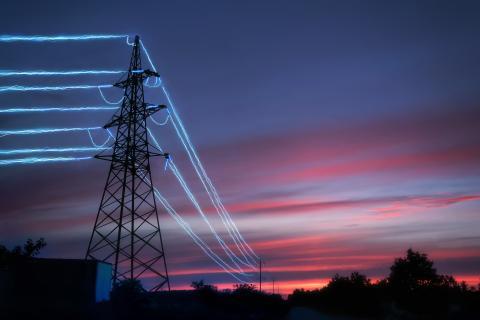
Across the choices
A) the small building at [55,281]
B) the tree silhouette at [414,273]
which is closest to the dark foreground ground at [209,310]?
the small building at [55,281]

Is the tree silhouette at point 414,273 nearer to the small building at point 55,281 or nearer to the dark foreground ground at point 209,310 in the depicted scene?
the dark foreground ground at point 209,310

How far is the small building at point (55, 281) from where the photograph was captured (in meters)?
41.5

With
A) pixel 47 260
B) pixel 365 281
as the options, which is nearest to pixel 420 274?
pixel 365 281

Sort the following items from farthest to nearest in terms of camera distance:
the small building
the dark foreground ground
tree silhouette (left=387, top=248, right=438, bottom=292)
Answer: tree silhouette (left=387, top=248, right=438, bottom=292) < the small building < the dark foreground ground

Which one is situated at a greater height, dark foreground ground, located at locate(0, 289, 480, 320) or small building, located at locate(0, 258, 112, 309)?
small building, located at locate(0, 258, 112, 309)

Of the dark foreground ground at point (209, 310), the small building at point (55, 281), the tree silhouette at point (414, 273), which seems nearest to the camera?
the dark foreground ground at point (209, 310)

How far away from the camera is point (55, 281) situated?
41906mm

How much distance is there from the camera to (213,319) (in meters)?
36.6

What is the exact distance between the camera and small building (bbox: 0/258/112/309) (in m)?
41.5

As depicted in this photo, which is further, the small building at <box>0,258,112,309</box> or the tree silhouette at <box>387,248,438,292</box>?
the tree silhouette at <box>387,248,438,292</box>

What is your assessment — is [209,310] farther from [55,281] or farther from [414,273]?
[414,273]

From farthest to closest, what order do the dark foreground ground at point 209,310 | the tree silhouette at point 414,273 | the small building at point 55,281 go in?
the tree silhouette at point 414,273 < the small building at point 55,281 < the dark foreground ground at point 209,310

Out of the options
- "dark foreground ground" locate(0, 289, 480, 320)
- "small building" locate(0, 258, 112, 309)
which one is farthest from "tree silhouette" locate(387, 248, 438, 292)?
"small building" locate(0, 258, 112, 309)

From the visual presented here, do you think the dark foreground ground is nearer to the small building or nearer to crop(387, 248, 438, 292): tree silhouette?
the small building
